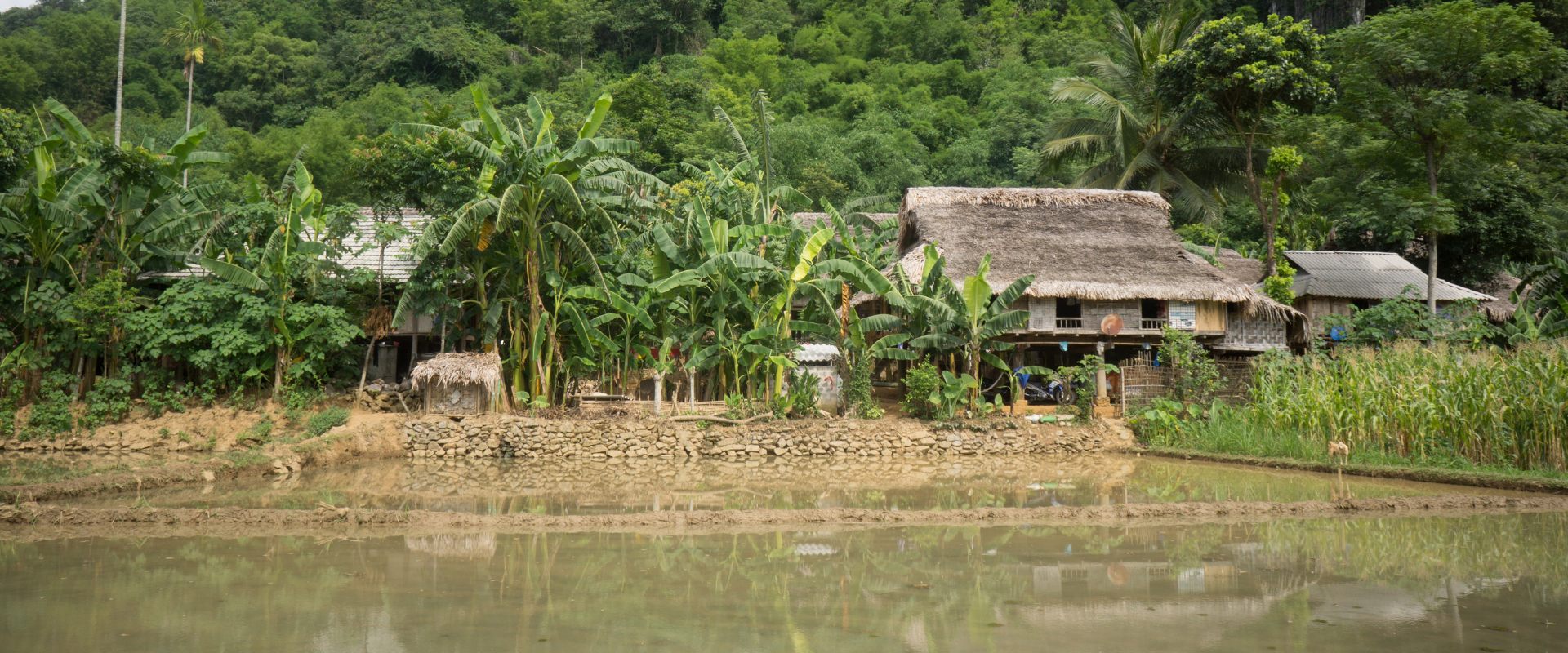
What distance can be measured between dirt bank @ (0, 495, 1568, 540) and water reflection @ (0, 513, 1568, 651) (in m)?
0.37

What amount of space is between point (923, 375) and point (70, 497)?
36.9ft

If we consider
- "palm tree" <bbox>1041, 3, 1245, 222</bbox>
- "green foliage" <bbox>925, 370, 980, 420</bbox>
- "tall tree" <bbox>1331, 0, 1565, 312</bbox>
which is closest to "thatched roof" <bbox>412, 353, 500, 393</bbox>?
"green foliage" <bbox>925, 370, 980, 420</bbox>

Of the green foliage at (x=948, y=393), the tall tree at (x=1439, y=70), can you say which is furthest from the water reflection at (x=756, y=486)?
the tall tree at (x=1439, y=70)

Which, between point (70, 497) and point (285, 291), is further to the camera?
point (285, 291)

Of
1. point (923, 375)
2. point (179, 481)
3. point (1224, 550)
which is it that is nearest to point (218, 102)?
point (179, 481)

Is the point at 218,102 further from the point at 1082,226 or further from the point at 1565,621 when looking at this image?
the point at 1565,621

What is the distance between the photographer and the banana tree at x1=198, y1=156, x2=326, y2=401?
13.5m

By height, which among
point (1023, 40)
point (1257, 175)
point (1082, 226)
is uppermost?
point (1023, 40)

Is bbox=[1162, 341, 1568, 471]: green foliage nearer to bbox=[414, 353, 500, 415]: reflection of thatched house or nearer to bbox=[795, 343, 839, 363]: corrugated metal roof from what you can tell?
bbox=[795, 343, 839, 363]: corrugated metal roof

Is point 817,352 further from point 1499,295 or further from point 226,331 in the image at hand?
point 1499,295

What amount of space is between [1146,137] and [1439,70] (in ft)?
26.5

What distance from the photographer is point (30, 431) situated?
1270cm

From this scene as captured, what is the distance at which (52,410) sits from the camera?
42.4 feet

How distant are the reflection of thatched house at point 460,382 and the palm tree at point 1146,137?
16.4 meters
